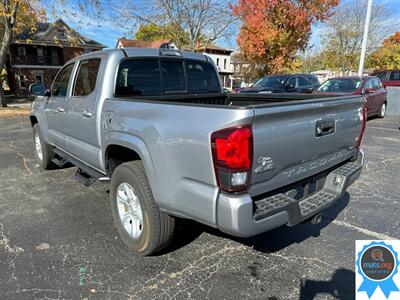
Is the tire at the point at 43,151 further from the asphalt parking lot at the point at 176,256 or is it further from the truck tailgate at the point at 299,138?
the truck tailgate at the point at 299,138

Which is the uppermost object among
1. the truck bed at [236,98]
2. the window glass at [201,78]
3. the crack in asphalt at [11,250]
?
the window glass at [201,78]

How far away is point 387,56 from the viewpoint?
35.3m

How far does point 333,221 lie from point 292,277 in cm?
135

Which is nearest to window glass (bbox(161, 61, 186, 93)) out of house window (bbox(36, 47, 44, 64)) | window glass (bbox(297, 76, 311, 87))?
window glass (bbox(297, 76, 311, 87))

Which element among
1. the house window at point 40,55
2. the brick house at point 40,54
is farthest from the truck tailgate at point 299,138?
the house window at point 40,55

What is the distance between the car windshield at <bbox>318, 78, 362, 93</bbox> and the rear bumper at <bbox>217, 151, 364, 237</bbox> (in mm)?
8871

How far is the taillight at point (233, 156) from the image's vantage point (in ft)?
6.82

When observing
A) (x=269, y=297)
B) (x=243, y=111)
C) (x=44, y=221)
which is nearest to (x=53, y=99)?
(x=44, y=221)

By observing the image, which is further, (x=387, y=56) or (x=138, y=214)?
(x=387, y=56)

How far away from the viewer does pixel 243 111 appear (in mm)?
2049

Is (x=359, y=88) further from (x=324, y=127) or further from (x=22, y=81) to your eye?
(x=22, y=81)

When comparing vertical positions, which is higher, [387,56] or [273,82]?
[387,56]

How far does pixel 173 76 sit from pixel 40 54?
3624cm
